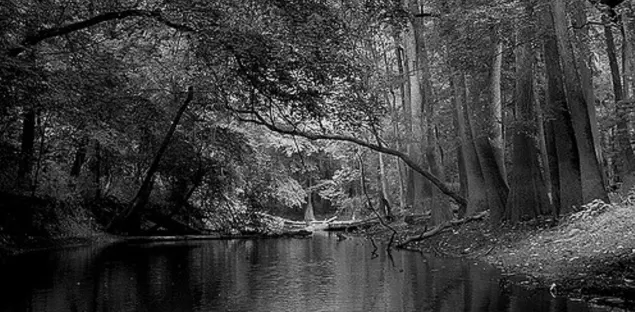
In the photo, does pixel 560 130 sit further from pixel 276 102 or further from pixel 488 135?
pixel 276 102

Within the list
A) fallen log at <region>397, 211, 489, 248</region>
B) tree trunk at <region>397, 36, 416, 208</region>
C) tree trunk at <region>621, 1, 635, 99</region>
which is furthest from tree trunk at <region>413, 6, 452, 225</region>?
tree trunk at <region>621, 1, 635, 99</region>

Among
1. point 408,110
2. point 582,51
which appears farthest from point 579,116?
point 408,110

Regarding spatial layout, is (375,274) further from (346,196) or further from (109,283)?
(346,196)

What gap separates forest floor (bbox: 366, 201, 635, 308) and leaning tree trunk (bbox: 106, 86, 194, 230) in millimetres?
10363

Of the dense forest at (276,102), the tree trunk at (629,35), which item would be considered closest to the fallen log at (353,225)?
the dense forest at (276,102)

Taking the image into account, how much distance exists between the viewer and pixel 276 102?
1072cm

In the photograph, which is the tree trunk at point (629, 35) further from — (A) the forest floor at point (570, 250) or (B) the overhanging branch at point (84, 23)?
(B) the overhanging branch at point (84, 23)

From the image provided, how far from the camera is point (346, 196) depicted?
45344 millimetres

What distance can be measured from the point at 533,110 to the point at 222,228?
51.4 ft

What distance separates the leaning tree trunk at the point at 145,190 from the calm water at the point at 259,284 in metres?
5.91

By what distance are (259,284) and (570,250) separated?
5.42 meters

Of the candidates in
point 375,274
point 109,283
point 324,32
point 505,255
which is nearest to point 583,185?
point 505,255

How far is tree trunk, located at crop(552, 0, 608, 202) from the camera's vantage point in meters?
12.0

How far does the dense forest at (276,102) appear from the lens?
930 centimetres
